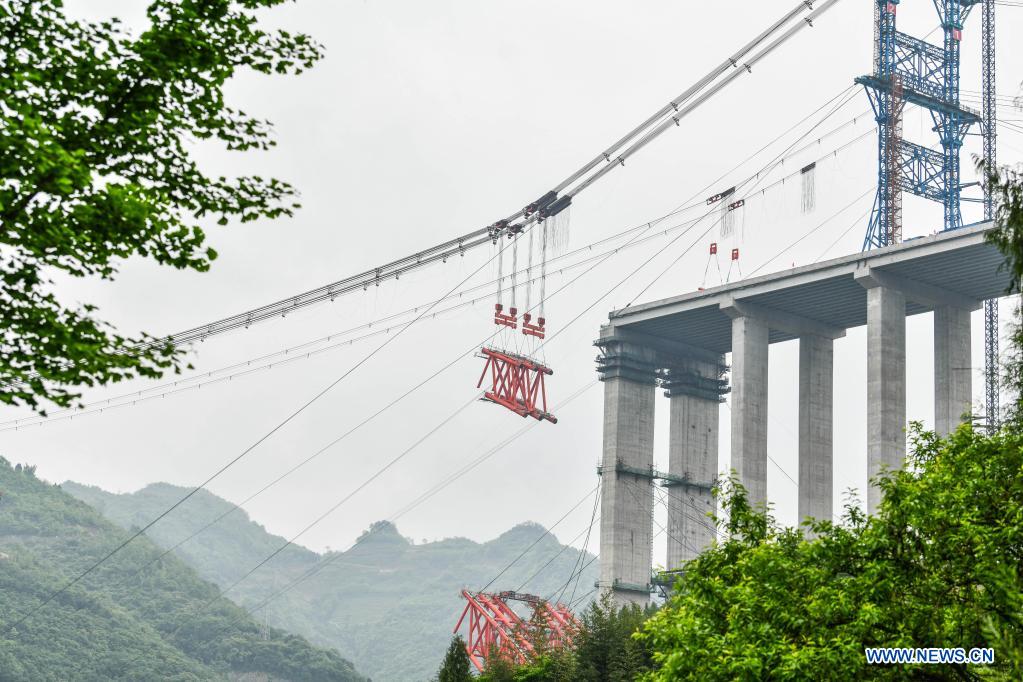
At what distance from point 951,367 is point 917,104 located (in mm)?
23495

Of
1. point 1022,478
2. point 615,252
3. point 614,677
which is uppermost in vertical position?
point 615,252

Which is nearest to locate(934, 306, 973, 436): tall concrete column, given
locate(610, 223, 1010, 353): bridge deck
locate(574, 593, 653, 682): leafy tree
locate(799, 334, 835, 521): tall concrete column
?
locate(610, 223, 1010, 353): bridge deck

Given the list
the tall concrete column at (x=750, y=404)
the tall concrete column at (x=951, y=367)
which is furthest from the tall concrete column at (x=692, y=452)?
the tall concrete column at (x=951, y=367)

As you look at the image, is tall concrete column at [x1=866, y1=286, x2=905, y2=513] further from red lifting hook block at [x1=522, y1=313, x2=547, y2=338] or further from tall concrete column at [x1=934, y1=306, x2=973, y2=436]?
red lifting hook block at [x1=522, y1=313, x2=547, y2=338]

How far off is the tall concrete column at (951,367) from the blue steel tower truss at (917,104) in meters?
7.68

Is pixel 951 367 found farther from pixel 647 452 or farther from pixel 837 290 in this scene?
pixel 647 452

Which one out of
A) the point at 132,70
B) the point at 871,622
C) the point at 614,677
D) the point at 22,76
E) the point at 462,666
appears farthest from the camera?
the point at 462,666

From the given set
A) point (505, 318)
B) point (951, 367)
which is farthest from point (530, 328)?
point (951, 367)

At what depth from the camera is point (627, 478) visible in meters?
107

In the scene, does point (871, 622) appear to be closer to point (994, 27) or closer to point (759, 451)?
point (759, 451)

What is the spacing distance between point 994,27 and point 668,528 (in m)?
47.0

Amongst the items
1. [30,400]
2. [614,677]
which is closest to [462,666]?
[614,677]

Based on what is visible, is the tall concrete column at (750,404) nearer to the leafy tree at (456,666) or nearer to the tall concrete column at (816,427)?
the tall concrete column at (816,427)

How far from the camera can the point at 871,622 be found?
27281mm
